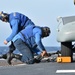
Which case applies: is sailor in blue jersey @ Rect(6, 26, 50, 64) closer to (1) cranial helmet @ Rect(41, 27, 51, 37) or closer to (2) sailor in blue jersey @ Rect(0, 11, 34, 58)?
(1) cranial helmet @ Rect(41, 27, 51, 37)

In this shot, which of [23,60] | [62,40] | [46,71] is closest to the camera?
[46,71]

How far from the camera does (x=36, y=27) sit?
10.6 m

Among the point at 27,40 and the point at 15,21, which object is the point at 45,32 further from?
the point at 15,21

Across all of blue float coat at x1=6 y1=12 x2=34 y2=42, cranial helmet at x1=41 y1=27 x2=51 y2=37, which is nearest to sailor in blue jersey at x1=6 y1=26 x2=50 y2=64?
cranial helmet at x1=41 y1=27 x2=51 y2=37

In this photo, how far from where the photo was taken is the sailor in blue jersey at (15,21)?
1077cm

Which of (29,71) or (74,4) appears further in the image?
(74,4)

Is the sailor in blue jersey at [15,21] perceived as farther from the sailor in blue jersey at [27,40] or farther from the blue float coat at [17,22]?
the sailor in blue jersey at [27,40]

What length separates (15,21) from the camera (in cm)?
1082

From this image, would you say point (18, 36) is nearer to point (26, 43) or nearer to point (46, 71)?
point (26, 43)

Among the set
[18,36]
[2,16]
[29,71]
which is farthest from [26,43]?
[29,71]

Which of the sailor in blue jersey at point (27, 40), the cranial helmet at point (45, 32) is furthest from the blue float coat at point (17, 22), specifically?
the cranial helmet at point (45, 32)

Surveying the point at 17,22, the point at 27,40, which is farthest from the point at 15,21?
the point at 27,40

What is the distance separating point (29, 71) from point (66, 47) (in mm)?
2466

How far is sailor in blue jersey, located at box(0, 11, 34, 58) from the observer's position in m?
10.8
